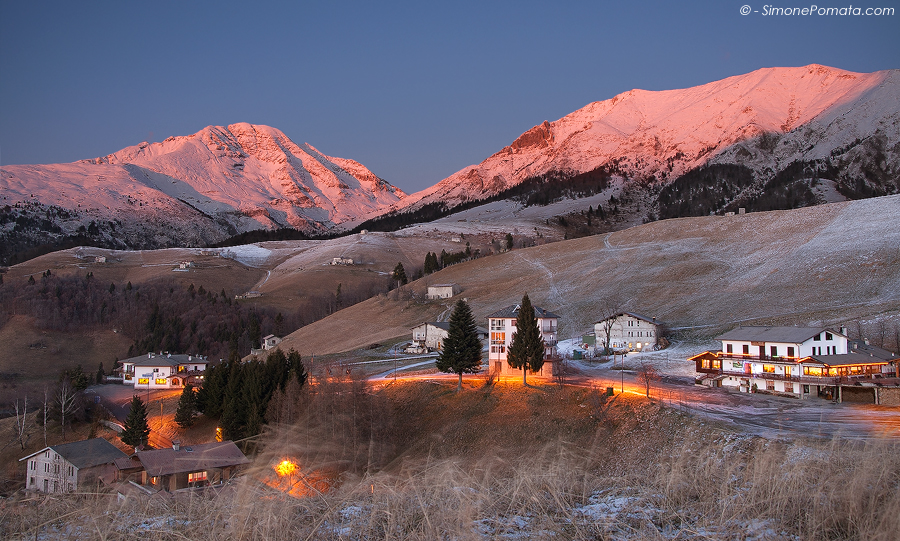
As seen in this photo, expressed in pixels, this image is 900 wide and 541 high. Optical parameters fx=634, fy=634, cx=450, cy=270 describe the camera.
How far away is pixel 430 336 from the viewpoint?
276 feet

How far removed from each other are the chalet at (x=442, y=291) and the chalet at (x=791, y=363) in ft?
212

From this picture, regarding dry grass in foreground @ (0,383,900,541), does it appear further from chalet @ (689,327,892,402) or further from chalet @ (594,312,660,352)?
chalet @ (594,312,660,352)

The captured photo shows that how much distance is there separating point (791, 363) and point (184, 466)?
4369 centimetres

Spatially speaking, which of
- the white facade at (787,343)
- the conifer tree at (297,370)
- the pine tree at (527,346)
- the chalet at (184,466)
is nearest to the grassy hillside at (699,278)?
the white facade at (787,343)

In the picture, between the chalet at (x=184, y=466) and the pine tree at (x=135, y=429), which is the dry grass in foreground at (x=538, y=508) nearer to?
the chalet at (x=184, y=466)

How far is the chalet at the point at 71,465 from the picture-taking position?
39.2 m

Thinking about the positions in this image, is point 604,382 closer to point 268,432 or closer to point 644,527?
point 268,432

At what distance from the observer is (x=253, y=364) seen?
5709cm

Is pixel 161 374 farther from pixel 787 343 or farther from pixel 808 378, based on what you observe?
pixel 808 378

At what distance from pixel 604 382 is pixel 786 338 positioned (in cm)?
1470

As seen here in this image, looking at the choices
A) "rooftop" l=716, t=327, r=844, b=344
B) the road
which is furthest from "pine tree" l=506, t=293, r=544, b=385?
"rooftop" l=716, t=327, r=844, b=344

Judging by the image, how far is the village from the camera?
3834 centimetres

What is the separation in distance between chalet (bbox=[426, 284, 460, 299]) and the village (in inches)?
1553

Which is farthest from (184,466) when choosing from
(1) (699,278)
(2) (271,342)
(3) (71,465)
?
(1) (699,278)
